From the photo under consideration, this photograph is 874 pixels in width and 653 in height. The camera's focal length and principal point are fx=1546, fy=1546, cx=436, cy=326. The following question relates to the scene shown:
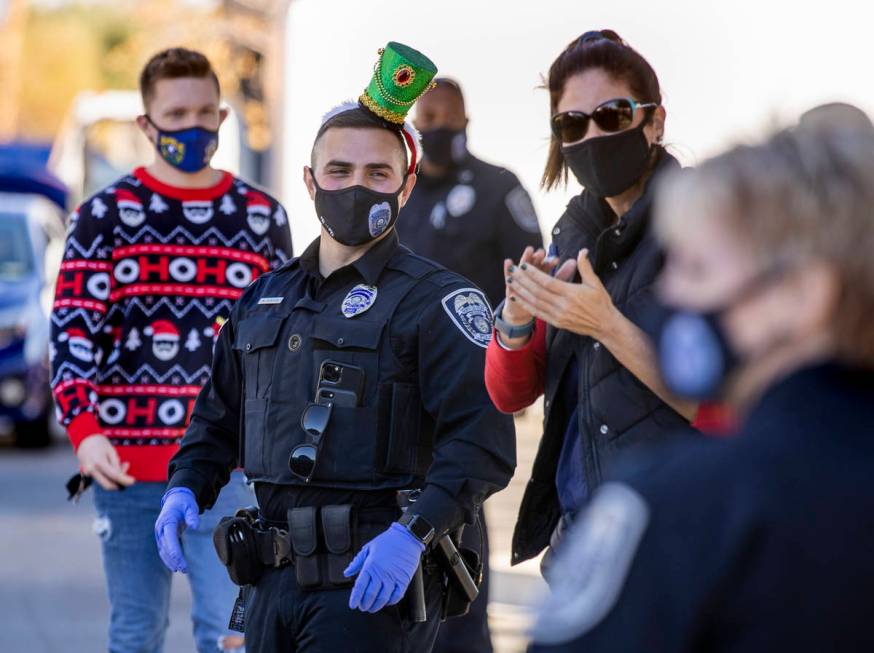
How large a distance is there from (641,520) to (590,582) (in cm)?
8

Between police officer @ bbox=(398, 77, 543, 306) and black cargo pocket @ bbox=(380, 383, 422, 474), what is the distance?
7.72ft

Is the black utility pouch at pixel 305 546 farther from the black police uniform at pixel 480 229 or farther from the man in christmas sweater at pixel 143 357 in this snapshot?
the black police uniform at pixel 480 229

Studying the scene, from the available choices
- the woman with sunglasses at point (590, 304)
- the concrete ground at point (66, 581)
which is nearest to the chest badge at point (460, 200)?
the concrete ground at point (66, 581)

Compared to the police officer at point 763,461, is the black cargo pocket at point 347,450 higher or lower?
lower

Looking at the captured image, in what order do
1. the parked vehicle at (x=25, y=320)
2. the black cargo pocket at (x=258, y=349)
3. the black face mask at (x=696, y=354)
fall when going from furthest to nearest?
1. the parked vehicle at (x=25, y=320)
2. the black cargo pocket at (x=258, y=349)
3. the black face mask at (x=696, y=354)

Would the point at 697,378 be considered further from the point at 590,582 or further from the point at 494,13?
the point at 494,13

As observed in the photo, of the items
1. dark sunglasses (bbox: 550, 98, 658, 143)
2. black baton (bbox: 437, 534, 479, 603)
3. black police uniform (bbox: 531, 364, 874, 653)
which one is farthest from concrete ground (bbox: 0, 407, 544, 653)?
black police uniform (bbox: 531, 364, 874, 653)

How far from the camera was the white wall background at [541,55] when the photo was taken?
29.2 feet

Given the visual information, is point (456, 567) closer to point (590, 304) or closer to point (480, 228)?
point (590, 304)

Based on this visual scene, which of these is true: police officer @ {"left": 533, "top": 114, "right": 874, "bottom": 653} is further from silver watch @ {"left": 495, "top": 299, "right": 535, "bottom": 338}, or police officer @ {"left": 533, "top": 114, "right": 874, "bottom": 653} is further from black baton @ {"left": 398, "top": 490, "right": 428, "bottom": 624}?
black baton @ {"left": 398, "top": 490, "right": 428, "bottom": 624}

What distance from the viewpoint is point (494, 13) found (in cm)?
1190

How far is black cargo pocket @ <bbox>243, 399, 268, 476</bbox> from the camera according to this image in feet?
11.0

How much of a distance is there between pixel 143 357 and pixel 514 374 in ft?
4.97

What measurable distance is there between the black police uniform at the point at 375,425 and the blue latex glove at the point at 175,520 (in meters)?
0.18
